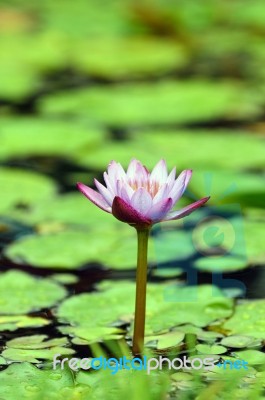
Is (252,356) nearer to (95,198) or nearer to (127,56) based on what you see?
(95,198)

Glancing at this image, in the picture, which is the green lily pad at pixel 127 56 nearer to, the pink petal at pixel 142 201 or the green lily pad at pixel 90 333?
the green lily pad at pixel 90 333

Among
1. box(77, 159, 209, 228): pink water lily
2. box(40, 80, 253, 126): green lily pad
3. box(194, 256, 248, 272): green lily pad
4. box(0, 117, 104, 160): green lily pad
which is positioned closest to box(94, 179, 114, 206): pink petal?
box(77, 159, 209, 228): pink water lily

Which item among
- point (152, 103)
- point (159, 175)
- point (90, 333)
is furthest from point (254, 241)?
point (152, 103)

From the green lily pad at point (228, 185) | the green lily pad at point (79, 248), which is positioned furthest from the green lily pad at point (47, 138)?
the green lily pad at point (79, 248)

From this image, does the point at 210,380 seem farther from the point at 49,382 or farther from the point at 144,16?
the point at 144,16

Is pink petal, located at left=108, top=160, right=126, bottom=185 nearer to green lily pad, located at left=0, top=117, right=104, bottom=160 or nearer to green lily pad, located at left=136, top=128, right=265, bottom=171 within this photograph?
green lily pad, located at left=136, top=128, right=265, bottom=171

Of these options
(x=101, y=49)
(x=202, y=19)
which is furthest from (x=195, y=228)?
(x=202, y=19)
